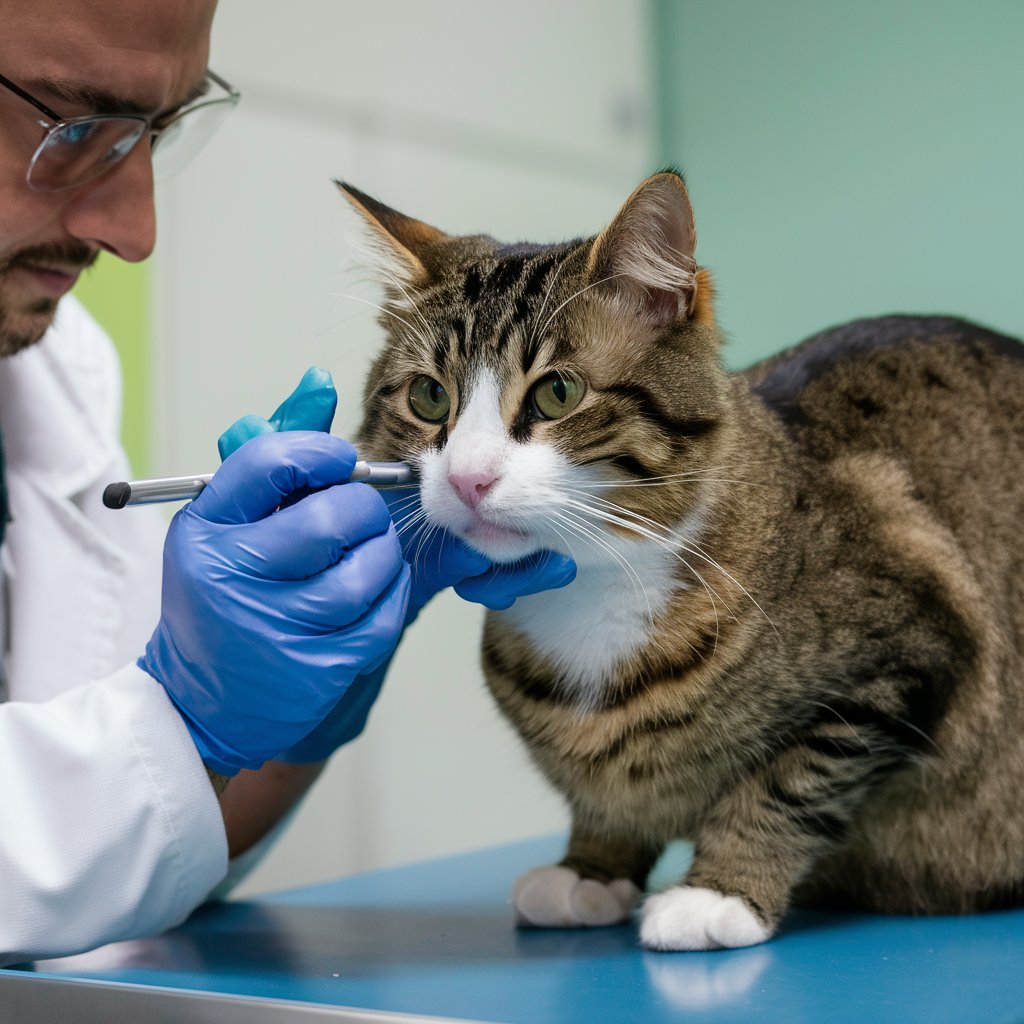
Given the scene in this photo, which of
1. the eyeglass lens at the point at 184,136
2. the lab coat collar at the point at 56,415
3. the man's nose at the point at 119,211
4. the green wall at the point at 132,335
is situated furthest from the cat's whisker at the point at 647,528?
the green wall at the point at 132,335

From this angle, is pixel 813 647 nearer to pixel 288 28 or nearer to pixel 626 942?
pixel 626 942

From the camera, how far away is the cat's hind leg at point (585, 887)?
3.75 feet

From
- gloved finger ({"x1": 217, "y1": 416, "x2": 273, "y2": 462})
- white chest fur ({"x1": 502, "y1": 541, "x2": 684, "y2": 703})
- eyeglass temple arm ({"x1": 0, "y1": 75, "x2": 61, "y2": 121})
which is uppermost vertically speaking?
eyeglass temple arm ({"x1": 0, "y1": 75, "x2": 61, "y2": 121})

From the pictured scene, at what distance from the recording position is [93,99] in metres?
1.18

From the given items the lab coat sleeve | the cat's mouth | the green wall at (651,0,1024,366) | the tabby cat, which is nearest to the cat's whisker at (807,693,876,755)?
the tabby cat

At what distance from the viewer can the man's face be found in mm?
1137

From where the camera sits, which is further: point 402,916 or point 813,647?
point 402,916

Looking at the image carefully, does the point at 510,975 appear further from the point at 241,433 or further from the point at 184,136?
the point at 184,136

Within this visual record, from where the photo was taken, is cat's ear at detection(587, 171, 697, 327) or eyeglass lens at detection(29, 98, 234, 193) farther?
eyeglass lens at detection(29, 98, 234, 193)

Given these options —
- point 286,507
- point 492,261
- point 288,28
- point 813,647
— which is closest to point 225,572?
point 286,507

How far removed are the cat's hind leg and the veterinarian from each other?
0.86 ft

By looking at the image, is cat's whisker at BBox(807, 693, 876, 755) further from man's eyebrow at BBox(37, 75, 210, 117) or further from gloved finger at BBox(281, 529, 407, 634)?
man's eyebrow at BBox(37, 75, 210, 117)

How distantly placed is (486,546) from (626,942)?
368 mm

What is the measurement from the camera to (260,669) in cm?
100
